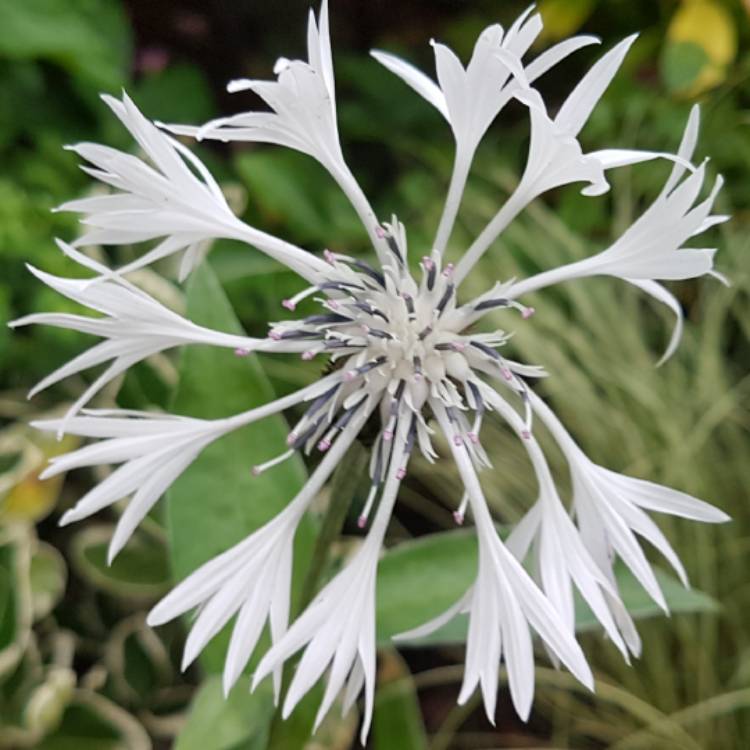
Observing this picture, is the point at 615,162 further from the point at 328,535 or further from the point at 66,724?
the point at 66,724

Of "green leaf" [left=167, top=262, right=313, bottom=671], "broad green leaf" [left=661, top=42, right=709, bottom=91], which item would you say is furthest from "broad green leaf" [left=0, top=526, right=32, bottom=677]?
"broad green leaf" [left=661, top=42, right=709, bottom=91]

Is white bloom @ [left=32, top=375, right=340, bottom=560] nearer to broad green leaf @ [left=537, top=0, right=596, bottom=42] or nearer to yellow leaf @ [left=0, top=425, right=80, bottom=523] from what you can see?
yellow leaf @ [left=0, top=425, right=80, bottom=523]

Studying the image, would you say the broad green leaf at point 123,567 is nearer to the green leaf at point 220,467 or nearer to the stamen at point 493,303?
the green leaf at point 220,467

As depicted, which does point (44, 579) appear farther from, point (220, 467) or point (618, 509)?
point (618, 509)

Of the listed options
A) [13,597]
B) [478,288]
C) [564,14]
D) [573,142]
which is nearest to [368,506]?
[573,142]

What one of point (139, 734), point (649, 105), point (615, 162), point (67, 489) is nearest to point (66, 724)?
point (139, 734)

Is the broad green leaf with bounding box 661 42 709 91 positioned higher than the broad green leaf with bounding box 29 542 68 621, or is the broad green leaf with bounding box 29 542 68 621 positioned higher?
the broad green leaf with bounding box 661 42 709 91

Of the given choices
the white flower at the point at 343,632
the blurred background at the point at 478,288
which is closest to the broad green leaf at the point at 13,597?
the blurred background at the point at 478,288
